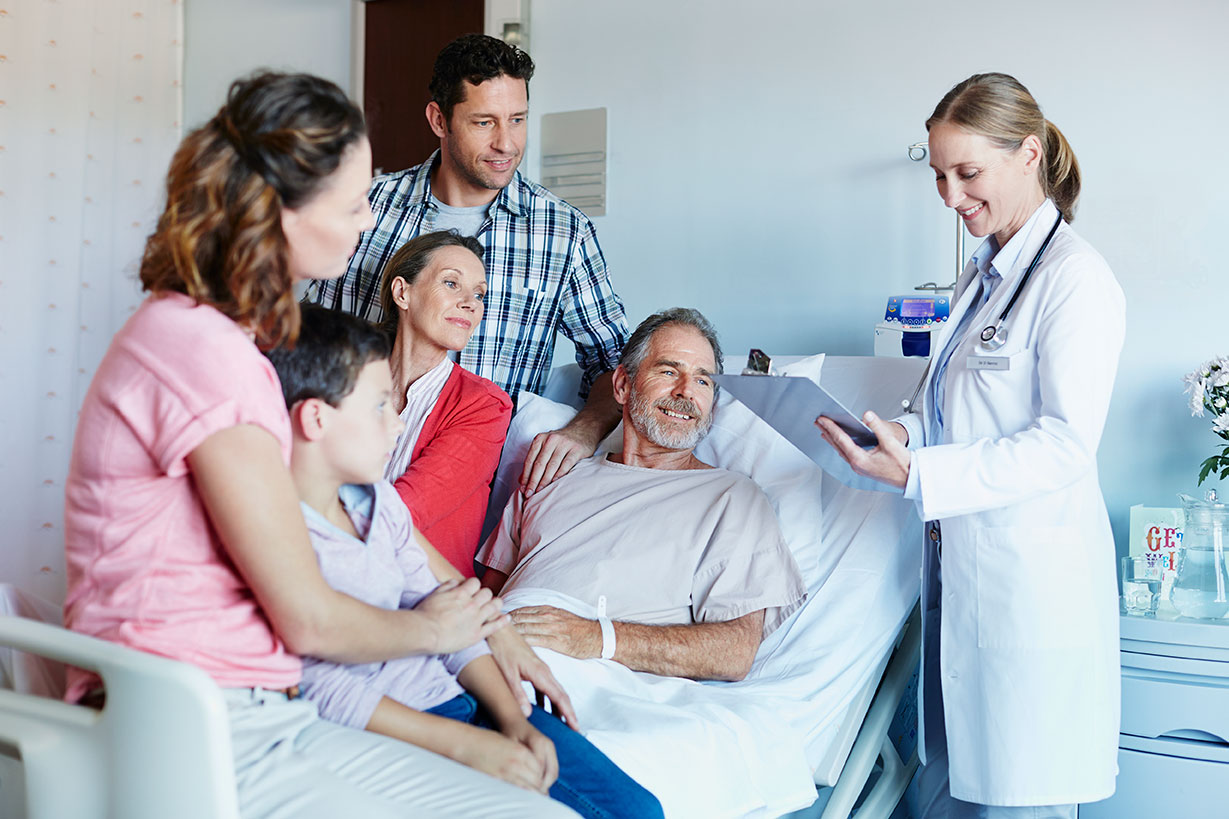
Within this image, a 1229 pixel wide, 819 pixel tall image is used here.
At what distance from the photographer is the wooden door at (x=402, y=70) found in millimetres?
3547

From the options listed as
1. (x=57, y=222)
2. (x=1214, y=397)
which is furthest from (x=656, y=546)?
(x=57, y=222)

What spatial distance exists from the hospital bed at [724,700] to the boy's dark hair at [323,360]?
33 centimetres

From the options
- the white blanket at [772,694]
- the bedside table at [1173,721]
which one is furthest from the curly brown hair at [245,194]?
the bedside table at [1173,721]

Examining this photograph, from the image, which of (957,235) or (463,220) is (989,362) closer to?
(957,235)

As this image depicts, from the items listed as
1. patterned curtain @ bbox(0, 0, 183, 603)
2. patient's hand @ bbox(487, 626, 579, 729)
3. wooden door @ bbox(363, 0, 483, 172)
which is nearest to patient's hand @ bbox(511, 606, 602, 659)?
patient's hand @ bbox(487, 626, 579, 729)

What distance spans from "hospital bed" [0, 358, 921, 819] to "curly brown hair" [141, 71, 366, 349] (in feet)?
1.10

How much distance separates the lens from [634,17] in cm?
313

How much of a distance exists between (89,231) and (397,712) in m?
2.99

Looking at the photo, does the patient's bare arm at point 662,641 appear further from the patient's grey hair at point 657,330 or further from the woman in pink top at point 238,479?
the woman in pink top at point 238,479

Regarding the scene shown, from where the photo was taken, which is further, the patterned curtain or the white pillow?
the patterned curtain

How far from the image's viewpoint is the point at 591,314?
2.57m

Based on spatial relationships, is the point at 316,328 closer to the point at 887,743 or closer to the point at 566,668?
the point at 566,668

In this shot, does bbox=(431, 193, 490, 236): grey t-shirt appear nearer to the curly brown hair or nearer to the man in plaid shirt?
the man in plaid shirt

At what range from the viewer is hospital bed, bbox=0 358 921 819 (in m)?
0.90
